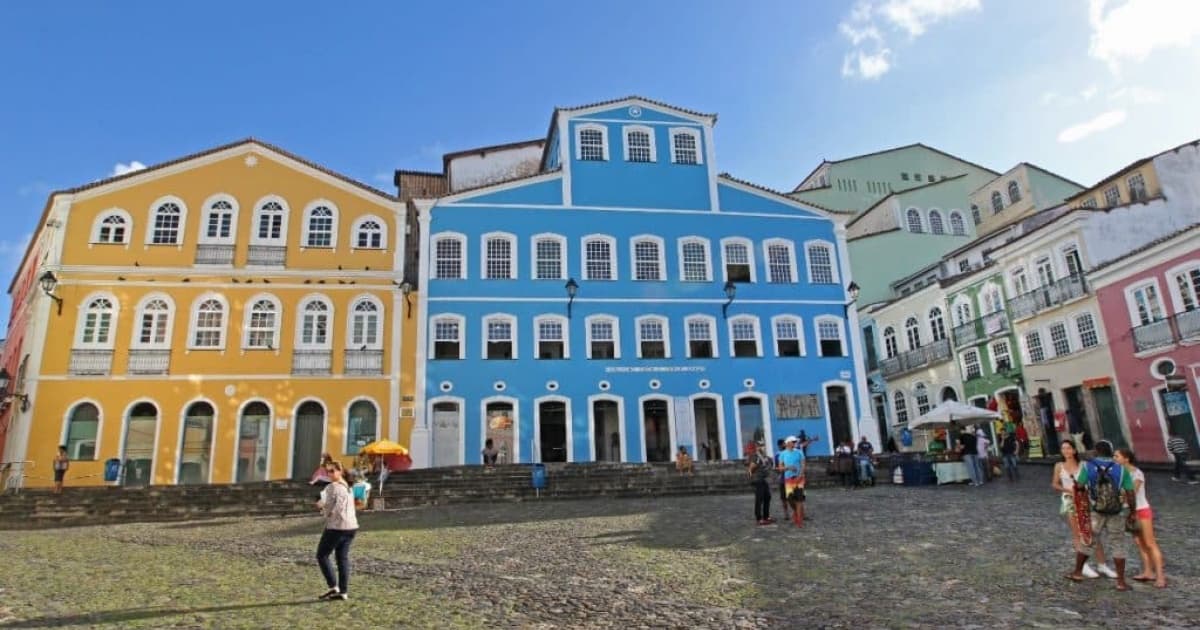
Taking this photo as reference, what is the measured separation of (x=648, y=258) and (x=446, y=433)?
9.87 m

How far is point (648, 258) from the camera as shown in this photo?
2781 cm

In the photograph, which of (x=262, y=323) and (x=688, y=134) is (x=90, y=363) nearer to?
(x=262, y=323)

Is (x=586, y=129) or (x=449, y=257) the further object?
(x=586, y=129)

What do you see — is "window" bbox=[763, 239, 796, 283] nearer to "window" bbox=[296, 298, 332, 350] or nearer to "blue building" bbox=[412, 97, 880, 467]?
"blue building" bbox=[412, 97, 880, 467]

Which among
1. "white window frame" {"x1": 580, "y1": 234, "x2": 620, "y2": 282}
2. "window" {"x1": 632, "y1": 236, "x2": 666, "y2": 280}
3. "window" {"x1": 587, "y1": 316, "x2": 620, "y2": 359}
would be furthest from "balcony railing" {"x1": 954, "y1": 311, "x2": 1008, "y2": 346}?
"window" {"x1": 587, "y1": 316, "x2": 620, "y2": 359}

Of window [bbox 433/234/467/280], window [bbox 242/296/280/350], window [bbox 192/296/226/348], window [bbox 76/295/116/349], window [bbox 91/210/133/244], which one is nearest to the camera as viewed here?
window [bbox 76/295/116/349]

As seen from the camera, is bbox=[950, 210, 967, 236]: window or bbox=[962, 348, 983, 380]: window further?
bbox=[950, 210, 967, 236]: window

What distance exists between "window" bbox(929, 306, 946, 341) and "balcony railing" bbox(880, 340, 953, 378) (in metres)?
0.33

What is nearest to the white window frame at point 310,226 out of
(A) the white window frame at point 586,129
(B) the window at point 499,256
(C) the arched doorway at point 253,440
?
(B) the window at point 499,256

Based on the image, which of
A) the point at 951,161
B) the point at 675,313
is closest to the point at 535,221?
the point at 675,313

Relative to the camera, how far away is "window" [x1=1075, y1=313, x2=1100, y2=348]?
25.8 meters

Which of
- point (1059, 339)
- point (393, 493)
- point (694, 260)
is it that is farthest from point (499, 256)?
point (1059, 339)

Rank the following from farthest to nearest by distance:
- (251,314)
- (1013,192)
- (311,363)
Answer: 1. (1013,192)
2. (251,314)
3. (311,363)

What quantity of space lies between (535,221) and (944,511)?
17.9 metres
